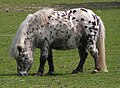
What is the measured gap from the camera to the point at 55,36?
15.3m

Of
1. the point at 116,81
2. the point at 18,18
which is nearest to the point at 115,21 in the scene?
the point at 18,18

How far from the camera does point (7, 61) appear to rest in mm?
18312

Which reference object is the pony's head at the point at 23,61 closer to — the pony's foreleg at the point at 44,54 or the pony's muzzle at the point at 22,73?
the pony's muzzle at the point at 22,73

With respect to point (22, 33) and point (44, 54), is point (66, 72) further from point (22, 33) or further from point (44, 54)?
point (22, 33)

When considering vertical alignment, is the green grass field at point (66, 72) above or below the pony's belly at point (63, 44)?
below

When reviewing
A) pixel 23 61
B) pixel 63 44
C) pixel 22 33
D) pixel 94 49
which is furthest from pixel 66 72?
pixel 22 33

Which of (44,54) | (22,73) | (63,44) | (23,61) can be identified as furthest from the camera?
(63,44)

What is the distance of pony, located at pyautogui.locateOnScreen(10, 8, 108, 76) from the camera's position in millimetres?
15047

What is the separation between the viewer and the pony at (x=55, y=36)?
49.4ft

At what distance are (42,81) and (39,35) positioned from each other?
201 centimetres

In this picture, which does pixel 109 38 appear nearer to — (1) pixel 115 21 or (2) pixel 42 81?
(1) pixel 115 21

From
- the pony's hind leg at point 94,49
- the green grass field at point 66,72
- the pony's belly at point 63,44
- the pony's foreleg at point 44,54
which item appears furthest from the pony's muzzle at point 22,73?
the pony's hind leg at point 94,49

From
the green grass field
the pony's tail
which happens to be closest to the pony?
the pony's tail

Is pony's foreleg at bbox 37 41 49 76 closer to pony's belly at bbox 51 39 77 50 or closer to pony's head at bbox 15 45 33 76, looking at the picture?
pony's belly at bbox 51 39 77 50
